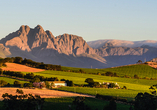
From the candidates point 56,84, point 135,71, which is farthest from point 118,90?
point 135,71

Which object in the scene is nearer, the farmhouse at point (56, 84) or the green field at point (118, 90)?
the green field at point (118, 90)

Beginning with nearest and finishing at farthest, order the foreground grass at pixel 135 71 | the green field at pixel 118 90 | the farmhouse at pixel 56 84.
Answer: the green field at pixel 118 90 < the farmhouse at pixel 56 84 < the foreground grass at pixel 135 71

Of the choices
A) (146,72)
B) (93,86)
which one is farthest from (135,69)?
(93,86)

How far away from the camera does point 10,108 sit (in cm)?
4162

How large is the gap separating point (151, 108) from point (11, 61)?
149720 millimetres

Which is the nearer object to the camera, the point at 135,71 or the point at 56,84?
the point at 56,84

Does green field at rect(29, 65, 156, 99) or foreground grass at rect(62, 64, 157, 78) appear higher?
foreground grass at rect(62, 64, 157, 78)

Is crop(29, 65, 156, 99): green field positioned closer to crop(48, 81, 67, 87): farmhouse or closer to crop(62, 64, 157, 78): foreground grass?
crop(48, 81, 67, 87): farmhouse

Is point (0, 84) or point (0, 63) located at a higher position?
point (0, 63)

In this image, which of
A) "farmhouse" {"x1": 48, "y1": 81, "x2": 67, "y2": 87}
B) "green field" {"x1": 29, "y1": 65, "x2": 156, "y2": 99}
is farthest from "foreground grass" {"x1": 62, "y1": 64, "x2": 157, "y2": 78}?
"farmhouse" {"x1": 48, "y1": 81, "x2": 67, "y2": 87}

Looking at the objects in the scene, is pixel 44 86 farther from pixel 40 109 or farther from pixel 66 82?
pixel 40 109

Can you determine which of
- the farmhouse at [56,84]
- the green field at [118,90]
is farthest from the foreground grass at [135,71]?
the farmhouse at [56,84]

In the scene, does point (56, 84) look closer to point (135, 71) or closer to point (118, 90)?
point (118, 90)

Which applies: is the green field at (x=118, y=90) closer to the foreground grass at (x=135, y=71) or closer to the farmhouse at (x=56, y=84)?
the farmhouse at (x=56, y=84)
